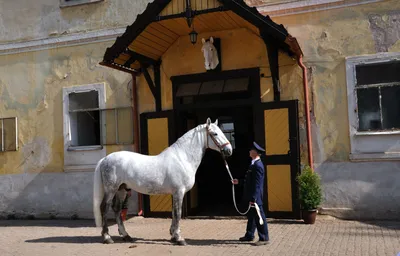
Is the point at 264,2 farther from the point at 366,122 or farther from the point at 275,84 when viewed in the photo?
the point at 366,122

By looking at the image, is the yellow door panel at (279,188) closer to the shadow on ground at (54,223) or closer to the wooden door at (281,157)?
the wooden door at (281,157)

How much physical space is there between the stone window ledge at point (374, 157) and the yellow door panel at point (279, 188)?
139cm

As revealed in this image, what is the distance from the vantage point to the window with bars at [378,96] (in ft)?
31.3

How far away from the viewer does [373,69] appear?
9727 millimetres

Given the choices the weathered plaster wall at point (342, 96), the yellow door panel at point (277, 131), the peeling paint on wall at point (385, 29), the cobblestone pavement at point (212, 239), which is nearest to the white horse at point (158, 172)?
the cobblestone pavement at point (212, 239)

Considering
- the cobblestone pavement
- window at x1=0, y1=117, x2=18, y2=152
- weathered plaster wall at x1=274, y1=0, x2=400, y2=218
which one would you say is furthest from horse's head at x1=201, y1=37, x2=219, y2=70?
window at x1=0, y1=117, x2=18, y2=152

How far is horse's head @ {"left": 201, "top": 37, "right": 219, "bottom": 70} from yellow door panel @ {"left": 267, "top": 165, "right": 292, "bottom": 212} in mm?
2632

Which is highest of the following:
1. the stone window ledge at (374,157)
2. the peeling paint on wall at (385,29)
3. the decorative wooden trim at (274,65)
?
the peeling paint on wall at (385,29)

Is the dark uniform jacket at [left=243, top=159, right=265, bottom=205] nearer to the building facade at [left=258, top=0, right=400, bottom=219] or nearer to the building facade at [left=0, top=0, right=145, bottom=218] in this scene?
the building facade at [left=258, top=0, right=400, bottom=219]

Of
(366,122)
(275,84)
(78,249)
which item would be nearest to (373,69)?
(366,122)

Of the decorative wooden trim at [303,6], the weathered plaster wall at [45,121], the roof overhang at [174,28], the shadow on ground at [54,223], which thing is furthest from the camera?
the weathered plaster wall at [45,121]

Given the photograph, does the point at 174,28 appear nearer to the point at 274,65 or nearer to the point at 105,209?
the point at 274,65

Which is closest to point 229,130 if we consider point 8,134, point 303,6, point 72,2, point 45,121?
point 303,6

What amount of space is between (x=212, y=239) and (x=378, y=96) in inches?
180
